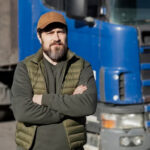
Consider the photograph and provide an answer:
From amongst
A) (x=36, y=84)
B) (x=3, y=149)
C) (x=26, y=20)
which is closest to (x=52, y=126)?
(x=36, y=84)

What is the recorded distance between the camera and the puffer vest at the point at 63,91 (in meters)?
2.39

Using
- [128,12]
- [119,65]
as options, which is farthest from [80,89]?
[128,12]

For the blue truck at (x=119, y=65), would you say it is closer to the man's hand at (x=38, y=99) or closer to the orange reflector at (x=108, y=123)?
the orange reflector at (x=108, y=123)

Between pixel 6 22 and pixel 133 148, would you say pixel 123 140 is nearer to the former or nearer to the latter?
pixel 133 148

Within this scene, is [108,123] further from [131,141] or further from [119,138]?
[131,141]

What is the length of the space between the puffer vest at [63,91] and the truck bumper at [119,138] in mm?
983

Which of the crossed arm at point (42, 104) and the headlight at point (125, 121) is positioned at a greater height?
the crossed arm at point (42, 104)

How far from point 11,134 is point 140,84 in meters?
2.57

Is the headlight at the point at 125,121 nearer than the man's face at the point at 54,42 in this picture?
No

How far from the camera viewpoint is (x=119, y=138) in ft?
11.1

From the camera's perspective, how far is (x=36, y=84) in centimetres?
241

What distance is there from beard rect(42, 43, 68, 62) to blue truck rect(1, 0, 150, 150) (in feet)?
2.91

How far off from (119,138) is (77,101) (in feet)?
3.64

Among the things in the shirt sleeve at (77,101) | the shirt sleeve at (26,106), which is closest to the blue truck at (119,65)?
the shirt sleeve at (77,101)
